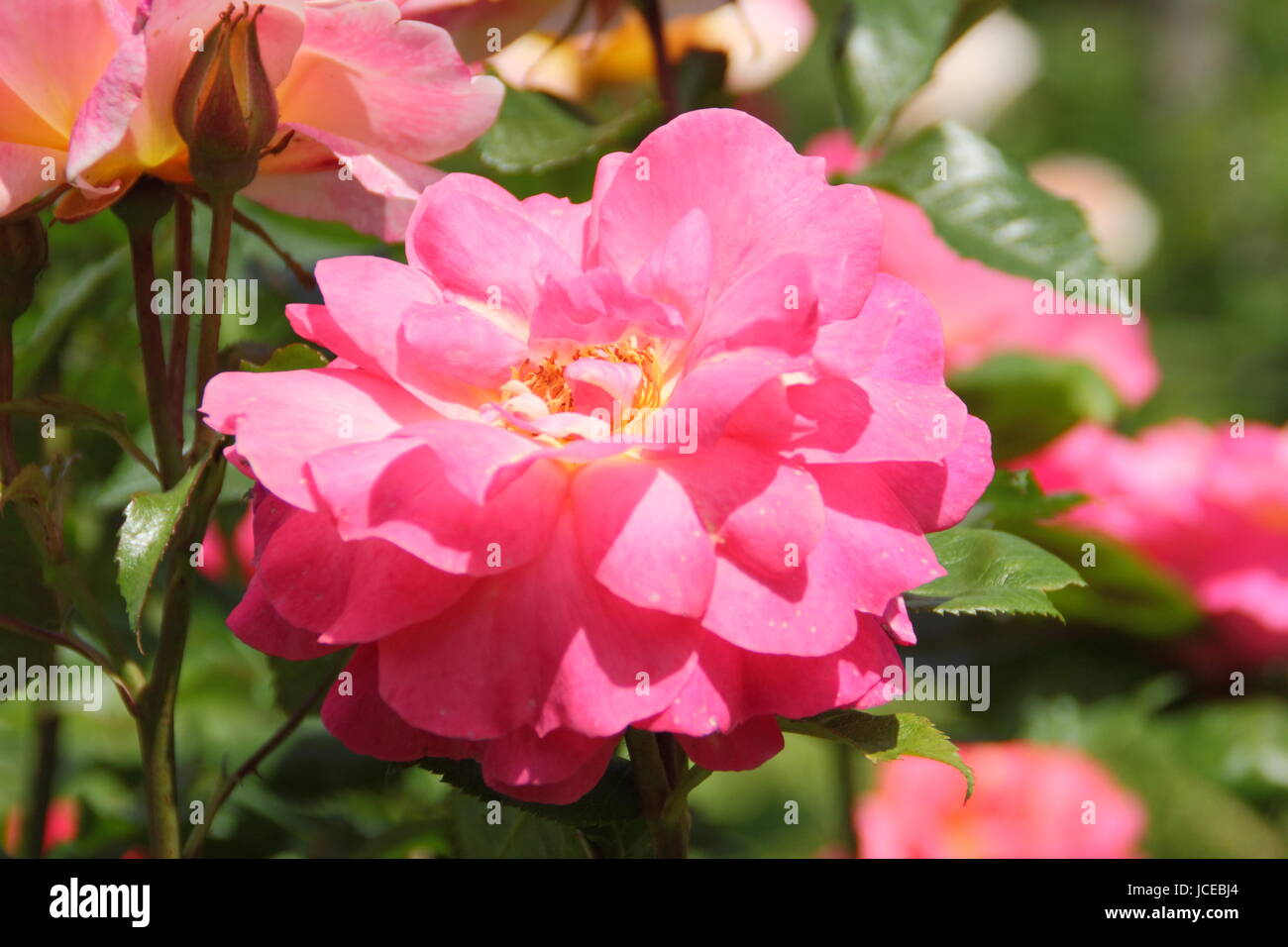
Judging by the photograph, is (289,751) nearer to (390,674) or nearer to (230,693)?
(230,693)

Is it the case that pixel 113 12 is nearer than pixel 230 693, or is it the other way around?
pixel 113 12

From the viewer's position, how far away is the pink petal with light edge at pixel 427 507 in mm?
298

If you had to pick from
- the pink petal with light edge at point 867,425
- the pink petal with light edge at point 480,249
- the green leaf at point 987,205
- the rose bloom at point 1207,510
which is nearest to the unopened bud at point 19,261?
the pink petal with light edge at point 480,249

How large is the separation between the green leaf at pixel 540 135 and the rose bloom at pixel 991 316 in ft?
1.17

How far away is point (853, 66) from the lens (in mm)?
650

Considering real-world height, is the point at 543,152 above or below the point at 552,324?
above

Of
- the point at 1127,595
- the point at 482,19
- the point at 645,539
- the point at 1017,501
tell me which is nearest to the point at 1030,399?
the point at 1127,595

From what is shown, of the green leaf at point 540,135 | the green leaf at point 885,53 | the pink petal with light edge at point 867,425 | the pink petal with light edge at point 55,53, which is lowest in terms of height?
the pink petal with light edge at point 867,425

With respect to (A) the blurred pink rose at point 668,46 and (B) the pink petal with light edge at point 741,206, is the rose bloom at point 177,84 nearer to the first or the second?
(B) the pink petal with light edge at point 741,206

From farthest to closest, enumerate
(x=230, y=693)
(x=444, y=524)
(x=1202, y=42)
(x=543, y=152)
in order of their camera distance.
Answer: (x=1202, y=42), (x=230, y=693), (x=543, y=152), (x=444, y=524)

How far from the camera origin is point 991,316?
0.94 meters
